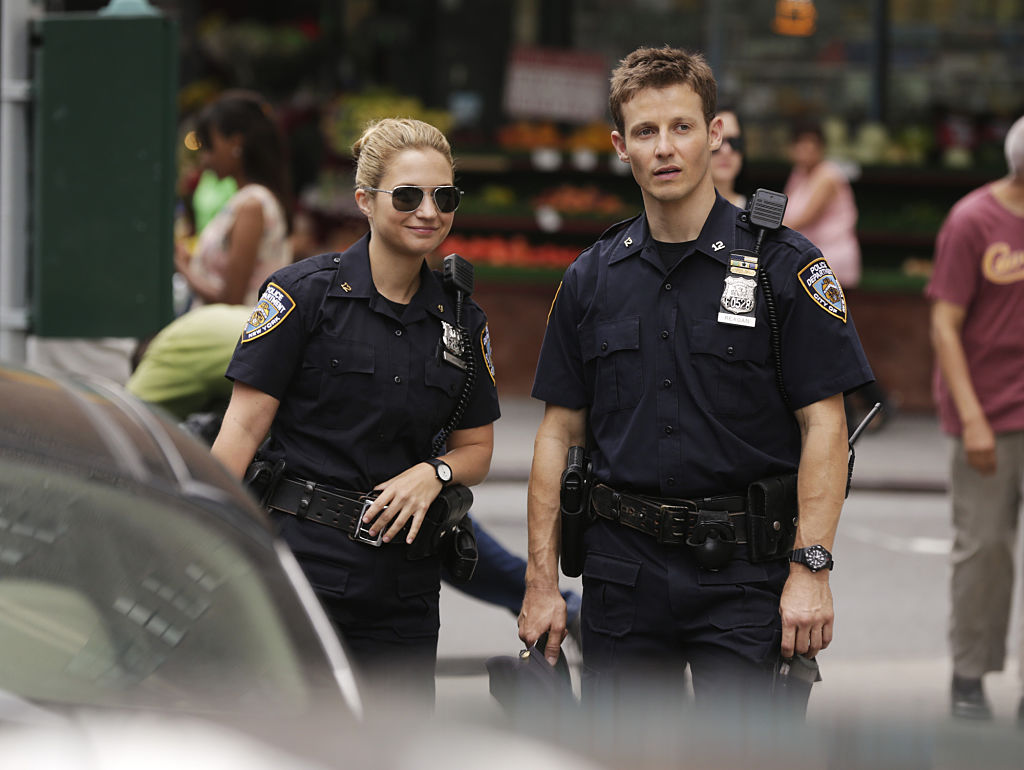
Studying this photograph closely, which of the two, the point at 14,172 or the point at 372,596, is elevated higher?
the point at 14,172

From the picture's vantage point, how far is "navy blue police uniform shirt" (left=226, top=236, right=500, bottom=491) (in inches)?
140

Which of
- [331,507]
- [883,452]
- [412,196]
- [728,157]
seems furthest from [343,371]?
[883,452]

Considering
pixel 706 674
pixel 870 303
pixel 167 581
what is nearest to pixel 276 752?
pixel 167 581

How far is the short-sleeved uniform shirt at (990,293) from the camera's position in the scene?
217 inches

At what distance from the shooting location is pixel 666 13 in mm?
15039

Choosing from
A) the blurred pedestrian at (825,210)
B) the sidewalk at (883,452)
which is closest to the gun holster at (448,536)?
the sidewalk at (883,452)

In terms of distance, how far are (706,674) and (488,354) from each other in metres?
0.94

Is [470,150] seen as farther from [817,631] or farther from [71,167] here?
[817,631]

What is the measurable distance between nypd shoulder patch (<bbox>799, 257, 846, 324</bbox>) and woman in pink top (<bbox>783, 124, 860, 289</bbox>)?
8.15 metres

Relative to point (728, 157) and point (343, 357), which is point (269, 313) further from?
point (728, 157)

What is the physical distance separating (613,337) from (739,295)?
0.30 metres

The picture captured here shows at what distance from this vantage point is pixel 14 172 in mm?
5633

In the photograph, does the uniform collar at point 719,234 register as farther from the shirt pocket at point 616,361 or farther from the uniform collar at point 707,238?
the shirt pocket at point 616,361

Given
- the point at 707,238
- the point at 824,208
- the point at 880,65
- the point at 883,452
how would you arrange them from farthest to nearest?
the point at 880,65, the point at 824,208, the point at 883,452, the point at 707,238
